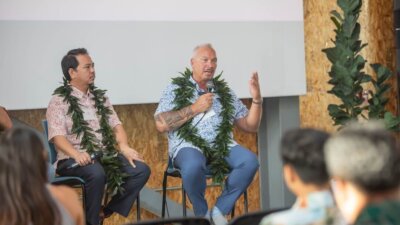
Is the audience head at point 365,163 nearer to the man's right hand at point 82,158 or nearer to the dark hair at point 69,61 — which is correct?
the man's right hand at point 82,158

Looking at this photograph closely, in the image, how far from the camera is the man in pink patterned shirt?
14.2 ft

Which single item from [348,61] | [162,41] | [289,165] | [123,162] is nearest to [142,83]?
[162,41]

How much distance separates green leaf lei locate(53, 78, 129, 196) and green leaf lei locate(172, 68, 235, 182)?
431 millimetres

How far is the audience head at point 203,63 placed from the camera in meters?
4.76

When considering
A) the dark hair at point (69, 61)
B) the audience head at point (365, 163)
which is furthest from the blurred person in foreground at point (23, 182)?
the dark hair at point (69, 61)

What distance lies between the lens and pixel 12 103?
186 inches

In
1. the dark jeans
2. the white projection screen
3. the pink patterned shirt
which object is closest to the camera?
the dark jeans

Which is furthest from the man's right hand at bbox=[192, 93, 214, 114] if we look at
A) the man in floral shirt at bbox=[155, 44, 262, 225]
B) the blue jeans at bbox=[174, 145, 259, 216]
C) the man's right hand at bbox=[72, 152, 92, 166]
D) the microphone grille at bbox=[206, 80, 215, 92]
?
the man's right hand at bbox=[72, 152, 92, 166]

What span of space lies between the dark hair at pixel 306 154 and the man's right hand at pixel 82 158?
→ 2.42 m

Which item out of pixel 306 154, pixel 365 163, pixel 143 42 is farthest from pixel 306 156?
pixel 143 42

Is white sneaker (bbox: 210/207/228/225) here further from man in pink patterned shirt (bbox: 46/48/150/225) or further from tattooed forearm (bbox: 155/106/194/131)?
tattooed forearm (bbox: 155/106/194/131)

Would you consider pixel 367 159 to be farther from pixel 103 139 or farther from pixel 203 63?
pixel 203 63

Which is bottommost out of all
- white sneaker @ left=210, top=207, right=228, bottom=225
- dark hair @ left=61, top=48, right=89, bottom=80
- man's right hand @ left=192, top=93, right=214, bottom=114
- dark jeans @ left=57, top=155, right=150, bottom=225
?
white sneaker @ left=210, top=207, right=228, bottom=225

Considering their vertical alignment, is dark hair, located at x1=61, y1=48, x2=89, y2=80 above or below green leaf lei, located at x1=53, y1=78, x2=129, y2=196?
above
